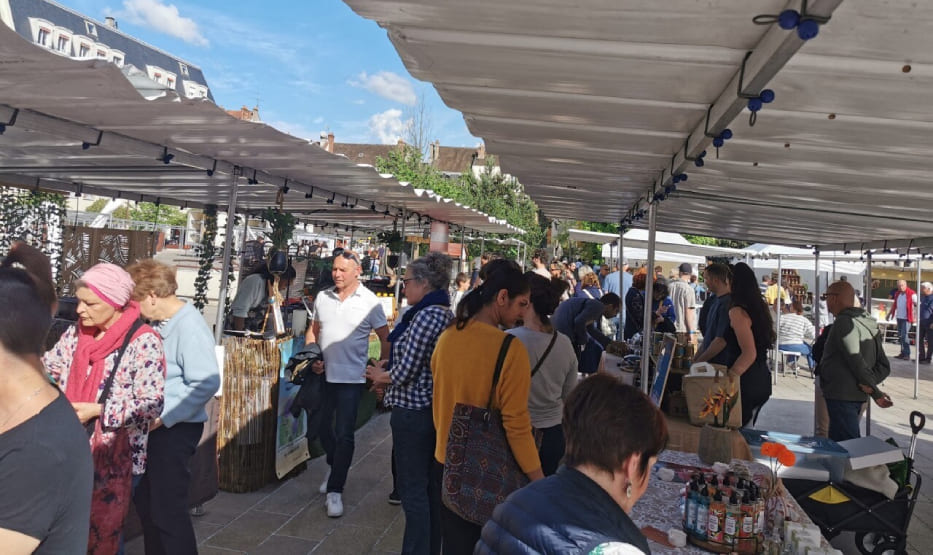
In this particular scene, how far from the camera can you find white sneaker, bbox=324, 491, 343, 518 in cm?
423

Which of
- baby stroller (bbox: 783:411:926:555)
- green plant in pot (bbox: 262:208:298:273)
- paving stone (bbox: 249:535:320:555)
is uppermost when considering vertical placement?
green plant in pot (bbox: 262:208:298:273)

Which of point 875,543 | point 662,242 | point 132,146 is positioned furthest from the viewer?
Answer: point 662,242

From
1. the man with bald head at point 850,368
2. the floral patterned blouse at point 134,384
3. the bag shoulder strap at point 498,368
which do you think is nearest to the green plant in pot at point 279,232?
the floral patterned blouse at point 134,384

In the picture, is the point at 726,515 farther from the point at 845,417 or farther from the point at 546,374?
the point at 845,417

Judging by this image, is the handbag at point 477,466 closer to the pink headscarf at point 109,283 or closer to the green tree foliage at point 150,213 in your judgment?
the pink headscarf at point 109,283

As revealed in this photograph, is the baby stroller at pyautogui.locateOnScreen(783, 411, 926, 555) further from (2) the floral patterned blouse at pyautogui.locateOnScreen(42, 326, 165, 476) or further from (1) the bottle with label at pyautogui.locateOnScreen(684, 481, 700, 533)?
(2) the floral patterned blouse at pyautogui.locateOnScreen(42, 326, 165, 476)

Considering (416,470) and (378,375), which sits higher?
(378,375)

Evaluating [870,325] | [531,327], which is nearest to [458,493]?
[531,327]

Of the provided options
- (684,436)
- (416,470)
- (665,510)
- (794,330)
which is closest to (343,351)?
(416,470)

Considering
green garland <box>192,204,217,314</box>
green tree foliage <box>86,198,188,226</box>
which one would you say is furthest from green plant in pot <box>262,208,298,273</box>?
green tree foliage <box>86,198,188,226</box>

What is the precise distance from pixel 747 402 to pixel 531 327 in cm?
174

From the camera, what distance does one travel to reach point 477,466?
2365 mm

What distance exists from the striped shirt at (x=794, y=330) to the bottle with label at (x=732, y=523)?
409 inches

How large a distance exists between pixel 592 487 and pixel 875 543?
3556 mm
